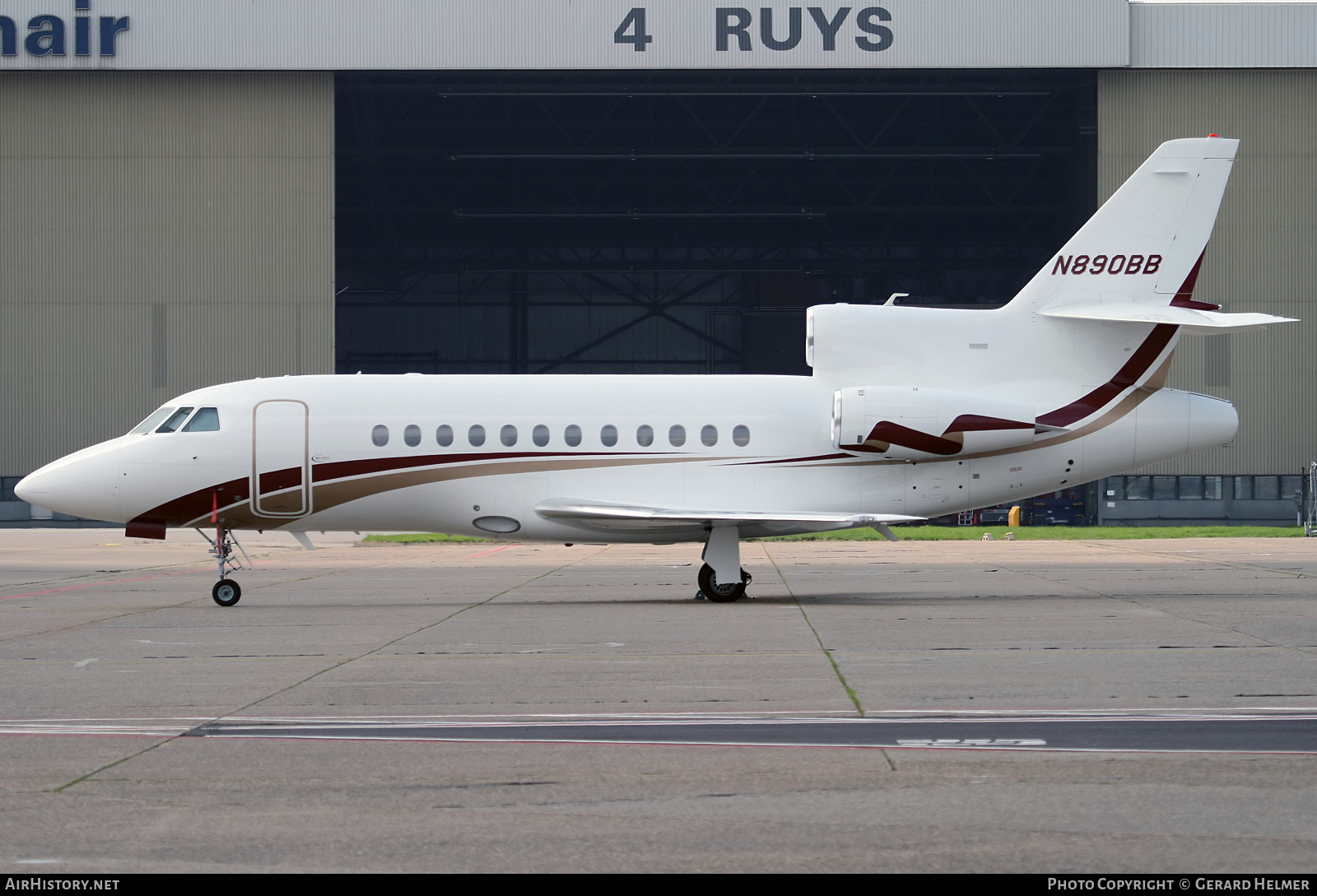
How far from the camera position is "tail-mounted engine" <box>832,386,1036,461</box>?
19438mm

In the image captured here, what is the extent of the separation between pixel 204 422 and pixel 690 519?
7.16 m

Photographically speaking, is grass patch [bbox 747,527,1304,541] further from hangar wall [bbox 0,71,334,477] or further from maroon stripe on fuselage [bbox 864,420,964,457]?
maroon stripe on fuselage [bbox 864,420,964,457]

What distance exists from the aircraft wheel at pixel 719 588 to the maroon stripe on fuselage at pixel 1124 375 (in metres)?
5.25

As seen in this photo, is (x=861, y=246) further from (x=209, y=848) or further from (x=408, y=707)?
(x=209, y=848)

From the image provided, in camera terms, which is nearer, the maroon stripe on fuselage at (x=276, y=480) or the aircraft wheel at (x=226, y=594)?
the aircraft wheel at (x=226, y=594)

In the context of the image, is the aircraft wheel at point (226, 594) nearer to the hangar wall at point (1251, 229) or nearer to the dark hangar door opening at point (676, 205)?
the dark hangar door opening at point (676, 205)

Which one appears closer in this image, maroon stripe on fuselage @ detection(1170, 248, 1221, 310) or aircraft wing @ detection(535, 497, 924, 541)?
aircraft wing @ detection(535, 497, 924, 541)

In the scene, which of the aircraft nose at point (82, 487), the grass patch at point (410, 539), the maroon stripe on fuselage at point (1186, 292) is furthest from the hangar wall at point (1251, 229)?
the aircraft nose at point (82, 487)

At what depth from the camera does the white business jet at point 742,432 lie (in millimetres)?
19641

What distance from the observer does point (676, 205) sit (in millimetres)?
57469

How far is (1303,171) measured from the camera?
5103cm

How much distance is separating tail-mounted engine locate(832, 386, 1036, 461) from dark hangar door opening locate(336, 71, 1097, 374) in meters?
31.8

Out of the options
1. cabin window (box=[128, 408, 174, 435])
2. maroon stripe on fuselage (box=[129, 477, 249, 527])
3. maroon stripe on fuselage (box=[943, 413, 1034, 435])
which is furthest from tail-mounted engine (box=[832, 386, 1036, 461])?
cabin window (box=[128, 408, 174, 435])

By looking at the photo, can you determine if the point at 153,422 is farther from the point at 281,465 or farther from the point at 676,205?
the point at 676,205
